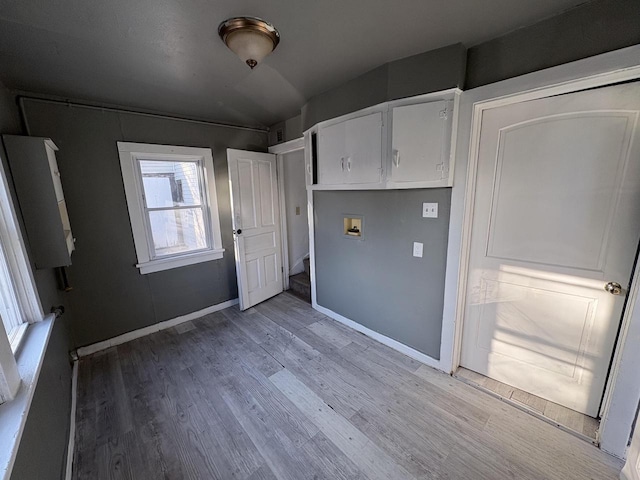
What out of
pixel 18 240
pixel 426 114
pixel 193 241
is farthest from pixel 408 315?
pixel 18 240

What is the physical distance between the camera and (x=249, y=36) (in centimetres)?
137

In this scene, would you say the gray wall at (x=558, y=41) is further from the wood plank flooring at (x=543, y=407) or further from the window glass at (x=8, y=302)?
the window glass at (x=8, y=302)

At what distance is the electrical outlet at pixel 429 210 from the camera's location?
1.89 m

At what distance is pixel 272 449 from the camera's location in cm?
148

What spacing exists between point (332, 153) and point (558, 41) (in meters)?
1.59

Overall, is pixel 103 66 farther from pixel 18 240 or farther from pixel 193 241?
pixel 193 241

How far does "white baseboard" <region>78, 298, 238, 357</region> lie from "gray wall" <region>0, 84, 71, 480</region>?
332 mm

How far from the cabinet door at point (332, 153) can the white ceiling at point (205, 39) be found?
Result: 0.39 m

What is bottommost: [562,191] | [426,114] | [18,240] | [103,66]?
[18,240]

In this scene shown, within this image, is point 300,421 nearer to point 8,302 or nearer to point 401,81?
point 8,302

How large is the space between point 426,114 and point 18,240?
269cm

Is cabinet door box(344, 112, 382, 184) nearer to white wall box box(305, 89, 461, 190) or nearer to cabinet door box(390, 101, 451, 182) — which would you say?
white wall box box(305, 89, 461, 190)

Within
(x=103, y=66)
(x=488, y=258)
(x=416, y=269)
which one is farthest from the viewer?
(x=416, y=269)

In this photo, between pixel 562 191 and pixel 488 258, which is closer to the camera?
pixel 562 191
